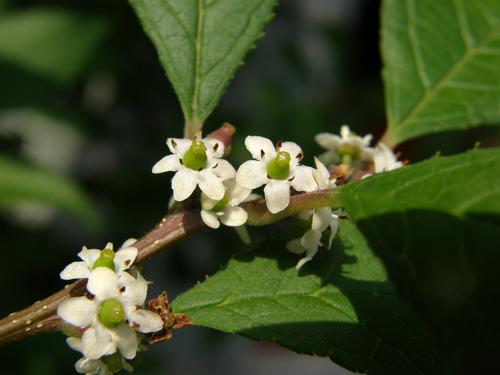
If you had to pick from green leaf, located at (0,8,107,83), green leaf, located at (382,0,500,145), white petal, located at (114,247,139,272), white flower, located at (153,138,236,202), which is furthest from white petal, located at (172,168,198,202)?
green leaf, located at (0,8,107,83)

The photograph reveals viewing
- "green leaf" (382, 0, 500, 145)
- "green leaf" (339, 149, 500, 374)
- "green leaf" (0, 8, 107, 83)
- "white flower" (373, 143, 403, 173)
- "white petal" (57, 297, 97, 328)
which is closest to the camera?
"green leaf" (339, 149, 500, 374)

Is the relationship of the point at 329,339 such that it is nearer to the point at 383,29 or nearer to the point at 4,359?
the point at 383,29

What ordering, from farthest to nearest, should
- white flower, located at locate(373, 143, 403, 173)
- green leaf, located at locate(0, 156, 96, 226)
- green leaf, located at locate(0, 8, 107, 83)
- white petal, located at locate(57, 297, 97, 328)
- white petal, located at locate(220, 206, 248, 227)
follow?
green leaf, located at locate(0, 8, 107, 83) < green leaf, located at locate(0, 156, 96, 226) < white flower, located at locate(373, 143, 403, 173) < white petal, located at locate(220, 206, 248, 227) < white petal, located at locate(57, 297, 97, 328)

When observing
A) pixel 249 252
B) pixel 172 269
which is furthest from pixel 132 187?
pixel 249 252

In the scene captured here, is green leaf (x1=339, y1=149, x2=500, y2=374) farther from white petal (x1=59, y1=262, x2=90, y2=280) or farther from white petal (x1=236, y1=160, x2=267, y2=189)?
white petal (x1=59, y1=262, x2=90, y2=280)

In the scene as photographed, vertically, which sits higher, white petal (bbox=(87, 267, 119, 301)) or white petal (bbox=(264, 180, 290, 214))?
white petal (bbox=(264, 180, 290, 214))

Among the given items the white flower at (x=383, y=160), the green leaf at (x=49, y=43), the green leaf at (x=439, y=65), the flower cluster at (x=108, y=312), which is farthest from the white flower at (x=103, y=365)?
the green leaf at (x=49, y=43)

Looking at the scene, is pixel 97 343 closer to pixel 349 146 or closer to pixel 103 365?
pixel 103 365
